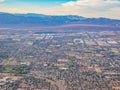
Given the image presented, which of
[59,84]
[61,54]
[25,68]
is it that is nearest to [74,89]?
[59,84]

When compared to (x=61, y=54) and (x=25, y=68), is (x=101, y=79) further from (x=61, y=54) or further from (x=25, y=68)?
(x=61, y=54)

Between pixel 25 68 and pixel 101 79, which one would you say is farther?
pixel 25 68

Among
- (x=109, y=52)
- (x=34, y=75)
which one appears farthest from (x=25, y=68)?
(x=109, y=52)

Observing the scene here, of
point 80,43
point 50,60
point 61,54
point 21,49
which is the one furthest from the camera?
point 80,43

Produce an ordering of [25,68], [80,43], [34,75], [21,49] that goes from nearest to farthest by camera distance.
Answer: [34,75], [25,68], [21,49], [80,43]

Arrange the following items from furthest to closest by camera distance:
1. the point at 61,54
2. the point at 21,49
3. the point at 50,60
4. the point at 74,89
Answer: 1. the point at 21,49
2. the point at 61,54
3. the point at 50,60
4. the point at 74,89

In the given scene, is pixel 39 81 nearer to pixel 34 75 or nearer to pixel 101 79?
pixel 34 75

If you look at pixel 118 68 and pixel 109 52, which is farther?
pixel 109 52

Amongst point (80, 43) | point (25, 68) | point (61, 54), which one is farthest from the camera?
point (80, 43)
